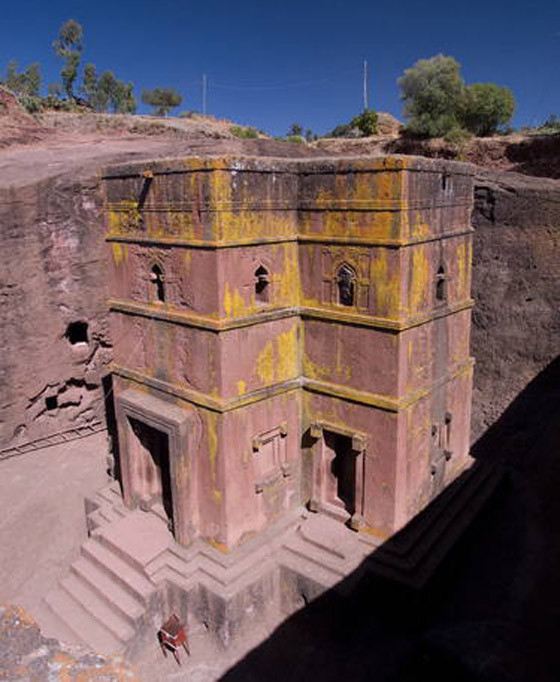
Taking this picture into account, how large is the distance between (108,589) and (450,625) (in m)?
5.30

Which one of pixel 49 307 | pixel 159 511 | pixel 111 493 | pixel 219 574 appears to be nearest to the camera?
pixel 219 574

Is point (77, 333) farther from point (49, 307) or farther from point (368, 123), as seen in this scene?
point (368, 123)

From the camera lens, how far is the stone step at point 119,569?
29.8ft

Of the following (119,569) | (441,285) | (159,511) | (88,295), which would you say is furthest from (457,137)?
(119,569)

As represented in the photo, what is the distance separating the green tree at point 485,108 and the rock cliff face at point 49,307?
24.1 meters

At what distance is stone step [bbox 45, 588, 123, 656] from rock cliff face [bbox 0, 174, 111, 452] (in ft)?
13.8

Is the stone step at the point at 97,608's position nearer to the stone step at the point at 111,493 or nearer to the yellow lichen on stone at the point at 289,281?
the stone step at the point at 111,493

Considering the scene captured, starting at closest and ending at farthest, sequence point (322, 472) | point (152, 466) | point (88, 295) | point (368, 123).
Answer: point (322, 472)
point (152, 466)
point (88, 295)
point (368, 123)

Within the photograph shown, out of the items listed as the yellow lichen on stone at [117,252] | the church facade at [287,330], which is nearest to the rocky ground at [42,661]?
the church facade at [287,330]

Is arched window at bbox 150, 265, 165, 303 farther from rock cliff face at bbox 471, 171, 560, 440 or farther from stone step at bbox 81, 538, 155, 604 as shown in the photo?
rock cliff face at bbox 471, 171, 560, 440

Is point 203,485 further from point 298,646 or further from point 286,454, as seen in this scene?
point 298,646

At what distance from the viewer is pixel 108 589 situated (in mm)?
9406

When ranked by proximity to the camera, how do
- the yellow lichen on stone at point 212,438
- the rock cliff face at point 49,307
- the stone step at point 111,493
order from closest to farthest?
the yellow lichen on stone at point 212,438, the stone step at point 111,493, the rock cliff face at point 49,307

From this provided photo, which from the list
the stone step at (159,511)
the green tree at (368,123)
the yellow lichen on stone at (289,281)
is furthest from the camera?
the green tree at (368,123)
